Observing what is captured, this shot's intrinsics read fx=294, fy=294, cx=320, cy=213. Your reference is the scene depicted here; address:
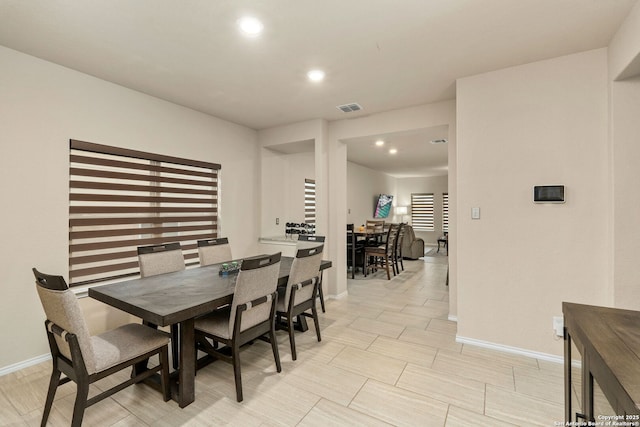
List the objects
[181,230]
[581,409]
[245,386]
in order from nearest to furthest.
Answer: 1. [581,409]
2. [245,386]
3. [181,230]

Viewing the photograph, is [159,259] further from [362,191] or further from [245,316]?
[362,191]

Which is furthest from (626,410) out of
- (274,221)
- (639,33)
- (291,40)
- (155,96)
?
(274,221)

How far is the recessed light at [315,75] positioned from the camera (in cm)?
284

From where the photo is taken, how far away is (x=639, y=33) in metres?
1.85

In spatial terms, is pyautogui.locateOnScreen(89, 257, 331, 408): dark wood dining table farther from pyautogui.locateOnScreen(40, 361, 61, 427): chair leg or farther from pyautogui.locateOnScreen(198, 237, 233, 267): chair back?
pyautogui.locateOnScreen(198, 237, 233, 267): chair back

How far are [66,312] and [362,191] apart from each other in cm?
761

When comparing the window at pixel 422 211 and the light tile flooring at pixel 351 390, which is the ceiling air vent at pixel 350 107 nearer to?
the light tile flooring at pixel 351 390

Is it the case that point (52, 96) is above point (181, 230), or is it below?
above

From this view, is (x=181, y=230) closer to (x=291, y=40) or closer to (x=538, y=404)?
(x=291, y=40)

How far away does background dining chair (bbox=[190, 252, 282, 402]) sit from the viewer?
2049mm

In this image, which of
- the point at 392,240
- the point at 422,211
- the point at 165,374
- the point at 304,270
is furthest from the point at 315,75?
the point at 422,211

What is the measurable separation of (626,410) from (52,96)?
4.03m

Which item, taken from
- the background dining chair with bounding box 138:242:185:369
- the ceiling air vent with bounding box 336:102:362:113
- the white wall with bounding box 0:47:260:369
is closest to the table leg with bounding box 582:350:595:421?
the background dining chair with bounding box 138:242:185:369

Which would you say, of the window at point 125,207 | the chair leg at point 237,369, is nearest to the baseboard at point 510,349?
the chair leg at point 237,369
